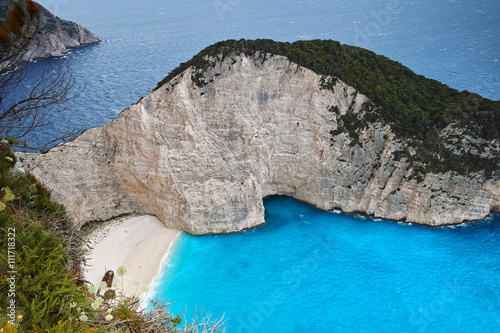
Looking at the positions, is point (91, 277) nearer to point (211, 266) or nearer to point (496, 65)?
point (211, 266)

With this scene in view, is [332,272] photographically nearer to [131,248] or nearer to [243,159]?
[243,159]

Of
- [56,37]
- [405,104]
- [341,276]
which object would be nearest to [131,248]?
[341,276]

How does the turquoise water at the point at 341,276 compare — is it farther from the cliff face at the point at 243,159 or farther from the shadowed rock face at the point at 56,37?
the shadowed rock face at the point at 56,37

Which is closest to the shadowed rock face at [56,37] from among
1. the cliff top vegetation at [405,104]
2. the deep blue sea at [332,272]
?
the deep blue sea at [332,272]

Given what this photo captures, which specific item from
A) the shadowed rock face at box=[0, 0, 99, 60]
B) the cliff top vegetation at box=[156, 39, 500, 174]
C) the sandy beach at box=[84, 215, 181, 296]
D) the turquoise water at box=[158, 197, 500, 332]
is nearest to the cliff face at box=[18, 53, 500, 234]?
A: the cliff top vegetation at box=[156, 39, 500, 174]

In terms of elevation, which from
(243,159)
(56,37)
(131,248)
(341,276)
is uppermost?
(56,37)

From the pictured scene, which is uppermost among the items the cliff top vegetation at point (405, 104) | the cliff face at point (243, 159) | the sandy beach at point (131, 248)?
the cliff top vegetation at point (405, 104)

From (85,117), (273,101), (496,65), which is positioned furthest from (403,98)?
(496,65)
